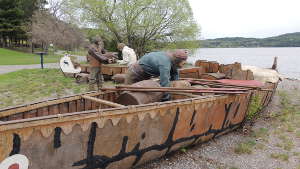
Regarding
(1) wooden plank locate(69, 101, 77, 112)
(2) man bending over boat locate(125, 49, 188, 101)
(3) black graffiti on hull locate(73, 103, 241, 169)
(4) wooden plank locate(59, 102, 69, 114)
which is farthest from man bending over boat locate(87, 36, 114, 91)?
(3) black graffiti on hull locate(73, 103, 241, 169)

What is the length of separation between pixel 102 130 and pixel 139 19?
20.1 metres

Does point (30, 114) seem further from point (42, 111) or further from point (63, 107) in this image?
point (63, 107)

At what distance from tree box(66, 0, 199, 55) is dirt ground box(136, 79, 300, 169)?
678 inches

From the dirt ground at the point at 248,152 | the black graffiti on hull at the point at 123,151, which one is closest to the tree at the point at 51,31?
the dirt ground at the point at 248,152

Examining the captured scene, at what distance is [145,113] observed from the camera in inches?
147

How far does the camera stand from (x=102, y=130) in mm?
3348

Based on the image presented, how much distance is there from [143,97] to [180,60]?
3.53 ft

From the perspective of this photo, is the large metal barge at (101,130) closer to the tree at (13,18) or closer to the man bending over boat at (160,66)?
the man bending over boat at (160,66)

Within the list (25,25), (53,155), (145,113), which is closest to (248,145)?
(145,113)

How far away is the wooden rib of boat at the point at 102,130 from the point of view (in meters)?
A: 2.83

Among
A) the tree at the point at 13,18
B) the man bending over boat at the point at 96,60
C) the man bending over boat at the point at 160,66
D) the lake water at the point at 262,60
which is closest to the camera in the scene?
the man bending over boat at the point at 160,66

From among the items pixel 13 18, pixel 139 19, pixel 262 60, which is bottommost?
pixel 262 60

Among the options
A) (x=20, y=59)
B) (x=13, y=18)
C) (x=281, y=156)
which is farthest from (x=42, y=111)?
(x=13, y=18)

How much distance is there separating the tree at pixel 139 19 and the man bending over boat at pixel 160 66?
1702 centimetres
